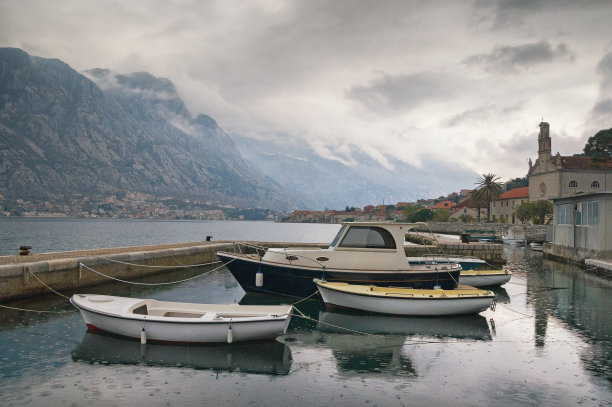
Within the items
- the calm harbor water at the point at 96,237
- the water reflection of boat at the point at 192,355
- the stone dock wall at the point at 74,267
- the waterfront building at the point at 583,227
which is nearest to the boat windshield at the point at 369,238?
the stone dock wall at the point at 74,267

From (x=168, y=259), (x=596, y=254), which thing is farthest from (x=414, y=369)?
(x=596, y=254)

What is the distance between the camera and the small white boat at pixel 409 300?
14.3 metres

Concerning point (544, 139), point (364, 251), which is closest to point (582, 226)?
point (364, 251)

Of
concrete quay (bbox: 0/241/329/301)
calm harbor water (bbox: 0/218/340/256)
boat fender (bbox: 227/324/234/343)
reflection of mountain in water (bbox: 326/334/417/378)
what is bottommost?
calm harbor water (bbox: 0/218/340/256)

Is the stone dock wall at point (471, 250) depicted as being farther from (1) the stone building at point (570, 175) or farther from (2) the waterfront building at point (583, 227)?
(1) the stone building at point (570, 175)

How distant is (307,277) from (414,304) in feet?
14.5

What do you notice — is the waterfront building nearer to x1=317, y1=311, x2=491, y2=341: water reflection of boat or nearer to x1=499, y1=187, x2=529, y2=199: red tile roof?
x1=317, y1=311, x2=491, y2=341: water reflection of boat

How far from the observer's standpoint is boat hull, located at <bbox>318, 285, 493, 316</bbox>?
14312 millimetres

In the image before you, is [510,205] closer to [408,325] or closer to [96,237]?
[96,237]

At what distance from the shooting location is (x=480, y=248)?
33.3 m

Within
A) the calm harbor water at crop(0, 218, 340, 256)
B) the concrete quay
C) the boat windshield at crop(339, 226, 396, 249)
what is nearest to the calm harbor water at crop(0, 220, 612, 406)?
the concrete quay

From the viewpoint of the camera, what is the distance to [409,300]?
46.7 ft

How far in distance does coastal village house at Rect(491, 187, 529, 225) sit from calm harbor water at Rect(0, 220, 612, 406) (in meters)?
90.6

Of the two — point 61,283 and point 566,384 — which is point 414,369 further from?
point 61,283
